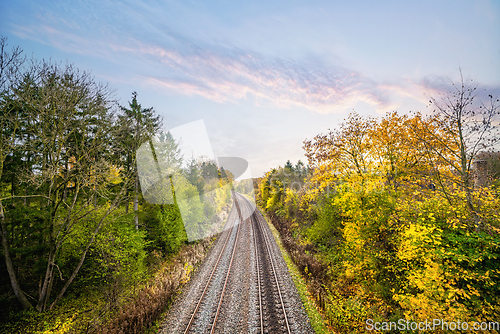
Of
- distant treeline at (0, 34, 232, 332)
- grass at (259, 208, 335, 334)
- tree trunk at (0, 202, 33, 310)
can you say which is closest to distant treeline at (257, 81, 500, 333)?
grass at (259, 208, 335, 334)

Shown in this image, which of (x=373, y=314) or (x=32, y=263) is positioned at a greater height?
(x=32, y=263)

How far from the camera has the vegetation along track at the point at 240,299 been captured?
26.9 feet

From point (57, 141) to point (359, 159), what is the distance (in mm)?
16994

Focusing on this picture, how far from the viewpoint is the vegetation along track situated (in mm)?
8188

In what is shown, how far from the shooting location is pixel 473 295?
17.7 ft

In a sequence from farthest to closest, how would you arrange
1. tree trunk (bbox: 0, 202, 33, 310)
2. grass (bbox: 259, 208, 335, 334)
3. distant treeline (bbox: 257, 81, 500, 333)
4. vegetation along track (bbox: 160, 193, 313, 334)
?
vegetation along track (bbox: 160, 193, 313, 334) < grass (bbox: 259, 208, 335, 334) < tree trunk (bbox: 0, 202, 33, 310) < distant treeline (bbox: 257, 81, 500, 333)

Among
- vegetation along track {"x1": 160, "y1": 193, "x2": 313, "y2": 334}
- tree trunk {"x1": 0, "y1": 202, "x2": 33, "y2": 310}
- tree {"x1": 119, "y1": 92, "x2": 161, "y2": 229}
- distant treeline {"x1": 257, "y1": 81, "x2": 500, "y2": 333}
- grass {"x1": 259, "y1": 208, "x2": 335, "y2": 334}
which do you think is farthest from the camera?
tree {"x1": 119, "y1": 92, "x2": 161, "y2": 229}

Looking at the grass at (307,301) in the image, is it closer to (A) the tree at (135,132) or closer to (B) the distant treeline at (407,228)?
(B) the distant treeline at (407,228)

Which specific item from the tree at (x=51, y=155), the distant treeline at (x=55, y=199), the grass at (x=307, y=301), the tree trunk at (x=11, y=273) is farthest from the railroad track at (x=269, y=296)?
the tree trunk at (x=11, y=273)

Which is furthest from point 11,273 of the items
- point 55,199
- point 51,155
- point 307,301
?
point 307,301

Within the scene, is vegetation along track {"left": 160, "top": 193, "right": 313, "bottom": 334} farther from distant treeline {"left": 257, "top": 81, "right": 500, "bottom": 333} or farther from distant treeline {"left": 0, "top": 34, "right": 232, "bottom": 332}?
distant treeline {"left": 0, "top": 34, "right": 232, "bottom": 332}

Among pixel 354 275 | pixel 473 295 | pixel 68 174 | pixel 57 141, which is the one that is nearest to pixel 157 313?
pixel 68 174

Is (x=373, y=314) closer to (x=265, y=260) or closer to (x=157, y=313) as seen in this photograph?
(x=265, y=260)

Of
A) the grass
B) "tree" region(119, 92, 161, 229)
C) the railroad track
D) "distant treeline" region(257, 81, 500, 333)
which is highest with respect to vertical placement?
"tree" region(119, 92, 161, 229)
